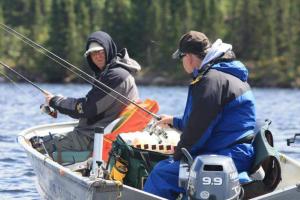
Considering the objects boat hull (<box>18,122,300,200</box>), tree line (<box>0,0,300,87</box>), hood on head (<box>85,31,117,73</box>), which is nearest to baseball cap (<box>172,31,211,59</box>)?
boat hull (<box>18,122,300,200</box>)

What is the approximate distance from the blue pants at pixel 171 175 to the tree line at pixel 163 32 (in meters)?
75.1

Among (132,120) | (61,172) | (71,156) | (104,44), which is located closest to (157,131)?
(132,120)

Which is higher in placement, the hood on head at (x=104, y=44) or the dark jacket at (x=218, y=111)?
the hood on head at (x=104, y=44)

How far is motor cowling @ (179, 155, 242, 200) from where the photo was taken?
19.7ft

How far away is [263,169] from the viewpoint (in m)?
6.92

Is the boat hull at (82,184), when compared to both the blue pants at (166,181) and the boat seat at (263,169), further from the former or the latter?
the blue pants at (166,181)

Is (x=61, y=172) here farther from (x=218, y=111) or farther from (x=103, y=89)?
(x=218, y=111)

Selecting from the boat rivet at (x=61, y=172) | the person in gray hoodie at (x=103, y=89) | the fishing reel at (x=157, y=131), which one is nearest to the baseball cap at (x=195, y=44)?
the fishing reel at (x=157, y=131)

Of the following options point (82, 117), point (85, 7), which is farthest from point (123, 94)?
point (85, 7)

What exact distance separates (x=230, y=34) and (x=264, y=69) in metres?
14.2

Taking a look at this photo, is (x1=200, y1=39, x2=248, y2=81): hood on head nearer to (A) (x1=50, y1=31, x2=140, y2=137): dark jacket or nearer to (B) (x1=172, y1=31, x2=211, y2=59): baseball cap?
(B) (x1=172, y1=31, x2=211, y2=59): baseball cap

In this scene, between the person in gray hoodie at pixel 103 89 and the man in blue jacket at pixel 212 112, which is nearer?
the man in blue jacket at pixel 212 112

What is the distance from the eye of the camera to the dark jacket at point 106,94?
871 cm

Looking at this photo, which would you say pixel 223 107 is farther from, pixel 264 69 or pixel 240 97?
pixel 264 69
